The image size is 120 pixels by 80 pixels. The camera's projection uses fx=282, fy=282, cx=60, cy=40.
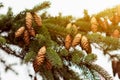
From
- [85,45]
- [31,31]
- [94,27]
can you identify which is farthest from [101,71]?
[31,31]

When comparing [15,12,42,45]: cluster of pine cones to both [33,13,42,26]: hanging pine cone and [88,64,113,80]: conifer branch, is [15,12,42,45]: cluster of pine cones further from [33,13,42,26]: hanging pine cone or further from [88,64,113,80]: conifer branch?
[88,64,113,80]: conifer branch

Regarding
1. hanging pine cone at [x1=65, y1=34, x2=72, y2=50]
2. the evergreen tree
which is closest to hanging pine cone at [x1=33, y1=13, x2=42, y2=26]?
the evergreen tree

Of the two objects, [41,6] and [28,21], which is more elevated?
[41,6]

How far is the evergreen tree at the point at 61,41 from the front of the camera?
120 cm

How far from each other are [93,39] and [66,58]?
0.51ft

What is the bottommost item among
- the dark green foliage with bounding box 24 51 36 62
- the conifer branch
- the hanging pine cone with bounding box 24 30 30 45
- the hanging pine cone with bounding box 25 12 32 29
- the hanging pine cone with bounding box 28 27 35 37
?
the conifer branch

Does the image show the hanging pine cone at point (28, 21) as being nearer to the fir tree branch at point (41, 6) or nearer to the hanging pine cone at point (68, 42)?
the fir tree branch at point (41, 6)

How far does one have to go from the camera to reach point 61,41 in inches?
56.1

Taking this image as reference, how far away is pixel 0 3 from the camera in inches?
62.3

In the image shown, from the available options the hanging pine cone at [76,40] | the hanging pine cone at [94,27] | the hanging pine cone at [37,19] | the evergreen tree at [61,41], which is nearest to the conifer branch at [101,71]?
the evergreen tree at [61,41]

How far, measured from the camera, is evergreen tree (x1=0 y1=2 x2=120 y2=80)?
1202mm

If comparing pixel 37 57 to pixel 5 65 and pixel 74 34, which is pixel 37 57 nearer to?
pixel 74 34

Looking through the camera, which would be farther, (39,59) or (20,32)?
(20,32)

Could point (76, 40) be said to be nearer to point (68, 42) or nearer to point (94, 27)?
point (68, 42)
